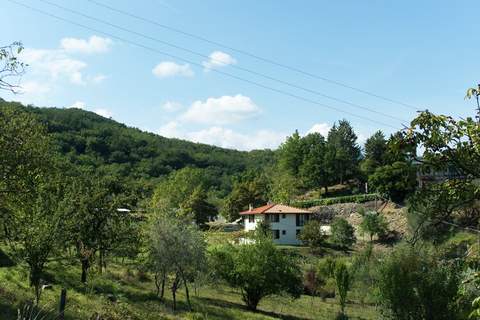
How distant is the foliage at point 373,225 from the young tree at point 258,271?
3380 cm

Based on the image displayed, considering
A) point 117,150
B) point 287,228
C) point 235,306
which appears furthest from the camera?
point 117,150

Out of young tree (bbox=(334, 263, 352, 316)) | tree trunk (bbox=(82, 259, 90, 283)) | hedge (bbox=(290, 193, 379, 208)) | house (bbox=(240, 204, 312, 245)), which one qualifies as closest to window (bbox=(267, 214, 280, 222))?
house (bbox=(240, 204, 312, 245))

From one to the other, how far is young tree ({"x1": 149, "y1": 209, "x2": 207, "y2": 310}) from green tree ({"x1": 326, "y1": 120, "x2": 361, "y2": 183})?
209ft

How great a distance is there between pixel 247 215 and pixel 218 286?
130 ft

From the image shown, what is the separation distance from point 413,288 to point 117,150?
144m

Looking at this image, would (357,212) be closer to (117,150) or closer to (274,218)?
(274,218)

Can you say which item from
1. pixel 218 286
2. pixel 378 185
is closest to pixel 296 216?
pixel 378 185

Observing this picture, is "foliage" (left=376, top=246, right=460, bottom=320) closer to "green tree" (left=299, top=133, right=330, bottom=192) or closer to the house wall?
the house wall

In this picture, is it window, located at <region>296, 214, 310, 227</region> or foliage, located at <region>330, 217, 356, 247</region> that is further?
window, located at <region>296, 214, 310, 227</region>

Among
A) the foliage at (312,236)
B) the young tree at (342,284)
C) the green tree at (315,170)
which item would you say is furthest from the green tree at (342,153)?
the young tree at (342,284)

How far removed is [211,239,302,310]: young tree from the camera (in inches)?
1374

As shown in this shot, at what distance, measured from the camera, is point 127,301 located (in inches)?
982

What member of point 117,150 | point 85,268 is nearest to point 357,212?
point 85,268

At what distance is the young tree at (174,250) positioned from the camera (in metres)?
28.9
